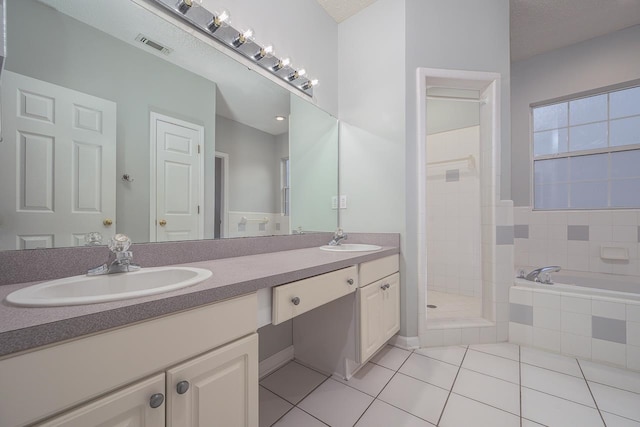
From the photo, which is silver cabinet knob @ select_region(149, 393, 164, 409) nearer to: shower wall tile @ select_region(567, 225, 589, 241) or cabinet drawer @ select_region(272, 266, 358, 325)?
cabinet drawer @ select_region(272, 266, 358, 325)

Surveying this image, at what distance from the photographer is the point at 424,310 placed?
1.83m

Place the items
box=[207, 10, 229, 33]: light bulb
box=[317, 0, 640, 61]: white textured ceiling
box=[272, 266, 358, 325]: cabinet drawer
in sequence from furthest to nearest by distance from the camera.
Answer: box=[317, 0, 640, 61]: white textured ceiling
box=[207, 10, 229, 33]: light bulb
box=[272, 266, 358, 325]: cabinet drawer

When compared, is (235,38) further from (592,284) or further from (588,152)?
(588,152)

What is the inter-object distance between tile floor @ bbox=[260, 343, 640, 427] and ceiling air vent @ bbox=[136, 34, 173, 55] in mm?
1758

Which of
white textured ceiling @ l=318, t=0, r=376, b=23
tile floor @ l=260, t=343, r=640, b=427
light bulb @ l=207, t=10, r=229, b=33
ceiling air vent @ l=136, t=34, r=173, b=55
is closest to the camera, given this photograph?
ceiling air vent @ l=136, t=34, r=173, b=55

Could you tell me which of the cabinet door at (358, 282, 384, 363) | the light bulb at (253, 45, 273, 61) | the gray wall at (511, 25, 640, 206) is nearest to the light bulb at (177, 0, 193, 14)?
the light bulb at (253, 45, 273, 61)

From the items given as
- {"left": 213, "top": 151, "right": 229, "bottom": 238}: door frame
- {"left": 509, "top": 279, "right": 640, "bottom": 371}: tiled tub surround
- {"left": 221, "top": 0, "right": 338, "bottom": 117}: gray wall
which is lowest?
{"left": 509, "top": 279, "right": 640, "bottom": 371}: tiled tub surround

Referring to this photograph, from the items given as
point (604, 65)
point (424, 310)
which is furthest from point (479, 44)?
point (424, 310)

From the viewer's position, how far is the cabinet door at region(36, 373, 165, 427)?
1.61ft

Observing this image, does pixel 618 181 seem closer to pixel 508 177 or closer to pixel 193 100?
pixel 508 177

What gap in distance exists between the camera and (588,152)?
2.66 metres

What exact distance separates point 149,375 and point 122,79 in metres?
1.07

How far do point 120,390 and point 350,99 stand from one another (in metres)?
Result: 2.24

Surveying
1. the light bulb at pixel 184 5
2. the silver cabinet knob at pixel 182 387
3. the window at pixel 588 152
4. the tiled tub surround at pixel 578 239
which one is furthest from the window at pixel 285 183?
the window at pixel 588 152
